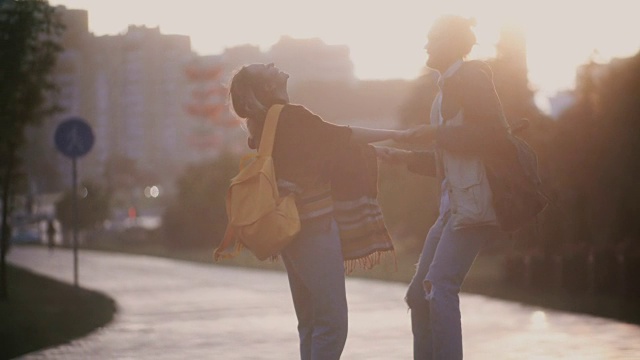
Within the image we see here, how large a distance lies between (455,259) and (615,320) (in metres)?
7.92

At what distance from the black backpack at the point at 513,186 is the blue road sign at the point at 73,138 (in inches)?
655

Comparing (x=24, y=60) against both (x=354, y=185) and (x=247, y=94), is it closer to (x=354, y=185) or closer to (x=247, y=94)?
(x=247, y=94)

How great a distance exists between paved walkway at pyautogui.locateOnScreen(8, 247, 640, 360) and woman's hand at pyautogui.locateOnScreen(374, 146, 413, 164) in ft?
12.8

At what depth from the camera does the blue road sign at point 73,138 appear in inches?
917

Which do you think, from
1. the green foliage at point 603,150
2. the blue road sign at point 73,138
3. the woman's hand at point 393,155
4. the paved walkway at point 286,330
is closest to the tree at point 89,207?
the blue road sign at point 73,138

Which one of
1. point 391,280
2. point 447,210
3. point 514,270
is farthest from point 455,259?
point 391,280

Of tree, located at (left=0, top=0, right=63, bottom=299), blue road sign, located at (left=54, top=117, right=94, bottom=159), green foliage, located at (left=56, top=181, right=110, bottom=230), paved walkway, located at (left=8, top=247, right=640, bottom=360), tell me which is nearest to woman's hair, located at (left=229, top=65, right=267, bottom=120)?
paved walkway, located at (left=8, top=247, right=640, bottom=360)

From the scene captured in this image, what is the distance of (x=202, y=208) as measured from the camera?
188 ft

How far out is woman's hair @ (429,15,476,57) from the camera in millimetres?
7305

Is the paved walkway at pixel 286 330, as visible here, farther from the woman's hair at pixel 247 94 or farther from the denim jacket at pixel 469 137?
the woman's hair at pixel 247 94

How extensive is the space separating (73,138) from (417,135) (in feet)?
55.6

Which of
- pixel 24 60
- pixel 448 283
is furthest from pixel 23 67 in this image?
pixel 448 283

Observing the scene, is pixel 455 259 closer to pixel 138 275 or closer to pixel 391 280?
pixel 391 280

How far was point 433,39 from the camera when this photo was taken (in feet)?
24.1
